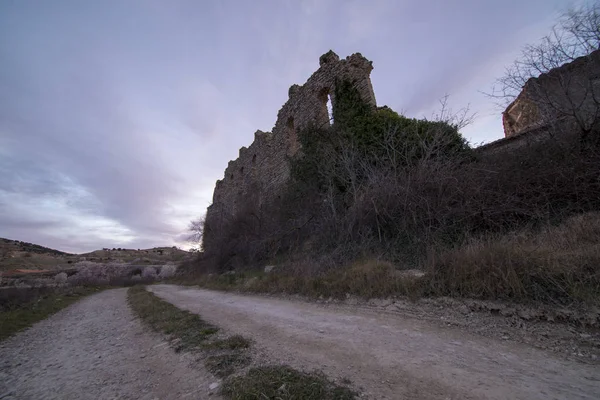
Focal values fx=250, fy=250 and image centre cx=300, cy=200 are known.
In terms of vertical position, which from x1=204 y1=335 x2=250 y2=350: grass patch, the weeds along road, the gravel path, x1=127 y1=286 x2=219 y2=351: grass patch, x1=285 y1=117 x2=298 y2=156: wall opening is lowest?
the gravel path

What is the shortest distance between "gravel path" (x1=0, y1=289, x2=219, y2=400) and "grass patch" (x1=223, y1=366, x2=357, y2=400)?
0.24 m

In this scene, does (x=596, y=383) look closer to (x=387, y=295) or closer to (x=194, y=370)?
(x=387, y=295)

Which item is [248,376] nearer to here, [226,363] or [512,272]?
[226,363]

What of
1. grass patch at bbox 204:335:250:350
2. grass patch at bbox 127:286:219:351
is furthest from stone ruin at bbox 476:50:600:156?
grass patch at bbox 127:286:219:351

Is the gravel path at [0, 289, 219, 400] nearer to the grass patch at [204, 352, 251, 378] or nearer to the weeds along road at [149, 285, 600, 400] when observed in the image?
the grass patch at [204, 352, 251, 378]

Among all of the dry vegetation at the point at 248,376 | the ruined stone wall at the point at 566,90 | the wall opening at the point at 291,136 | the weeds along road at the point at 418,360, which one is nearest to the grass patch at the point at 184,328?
the dry vegetation at the point at 248,376

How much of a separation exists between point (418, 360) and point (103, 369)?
3.77m

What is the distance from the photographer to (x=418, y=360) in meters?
2.47

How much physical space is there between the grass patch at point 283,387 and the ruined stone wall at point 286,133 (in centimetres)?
1048

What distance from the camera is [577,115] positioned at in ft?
18.7

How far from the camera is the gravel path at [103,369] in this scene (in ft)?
7.91

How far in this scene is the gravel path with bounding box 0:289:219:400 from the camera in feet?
7.91

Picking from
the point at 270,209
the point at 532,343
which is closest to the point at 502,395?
the point at 532,343

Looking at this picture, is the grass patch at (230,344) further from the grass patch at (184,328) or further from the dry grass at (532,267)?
the dry grass at (532,267)
